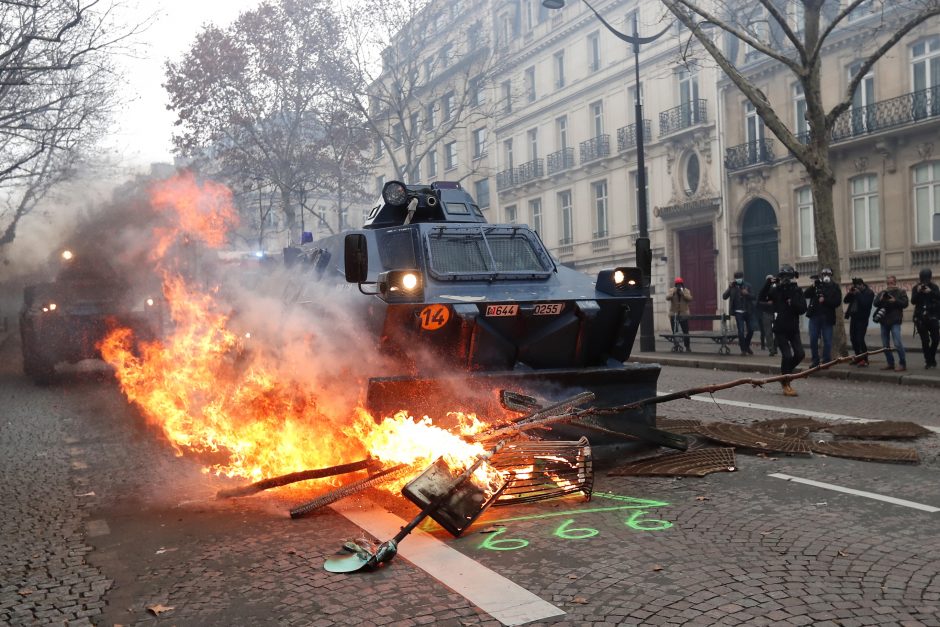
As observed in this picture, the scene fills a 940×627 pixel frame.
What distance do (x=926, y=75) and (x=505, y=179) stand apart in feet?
73.5

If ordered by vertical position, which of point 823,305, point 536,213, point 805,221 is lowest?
point 823,305

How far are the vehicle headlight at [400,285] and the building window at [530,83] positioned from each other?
115 ft

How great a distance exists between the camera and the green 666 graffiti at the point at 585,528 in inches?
202

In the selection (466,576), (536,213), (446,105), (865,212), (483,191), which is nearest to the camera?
(466,576)

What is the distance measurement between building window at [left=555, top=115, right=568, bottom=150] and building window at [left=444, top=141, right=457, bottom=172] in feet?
30.4

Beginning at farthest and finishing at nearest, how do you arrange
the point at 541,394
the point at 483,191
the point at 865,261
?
the point at 483,191 < the point at 865,261 < the point at 541,394

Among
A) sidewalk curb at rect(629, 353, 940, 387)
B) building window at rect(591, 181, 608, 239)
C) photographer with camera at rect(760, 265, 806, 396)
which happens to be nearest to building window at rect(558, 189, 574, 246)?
building window at rect(591, 181, 608, 239)

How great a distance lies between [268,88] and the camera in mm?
32438

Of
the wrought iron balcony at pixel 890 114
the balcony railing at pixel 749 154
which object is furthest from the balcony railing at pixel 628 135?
the wrought iron balcony at pixel 890 114

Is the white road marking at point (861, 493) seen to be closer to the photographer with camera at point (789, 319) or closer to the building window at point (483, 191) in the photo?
the photographer with camera at point (789, 319)

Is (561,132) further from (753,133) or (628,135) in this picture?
(753,133)

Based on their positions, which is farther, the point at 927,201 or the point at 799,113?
the point at 799,113

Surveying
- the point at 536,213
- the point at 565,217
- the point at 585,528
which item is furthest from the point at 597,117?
the point at 585,528

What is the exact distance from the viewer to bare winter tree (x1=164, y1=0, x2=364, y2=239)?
30625mm
